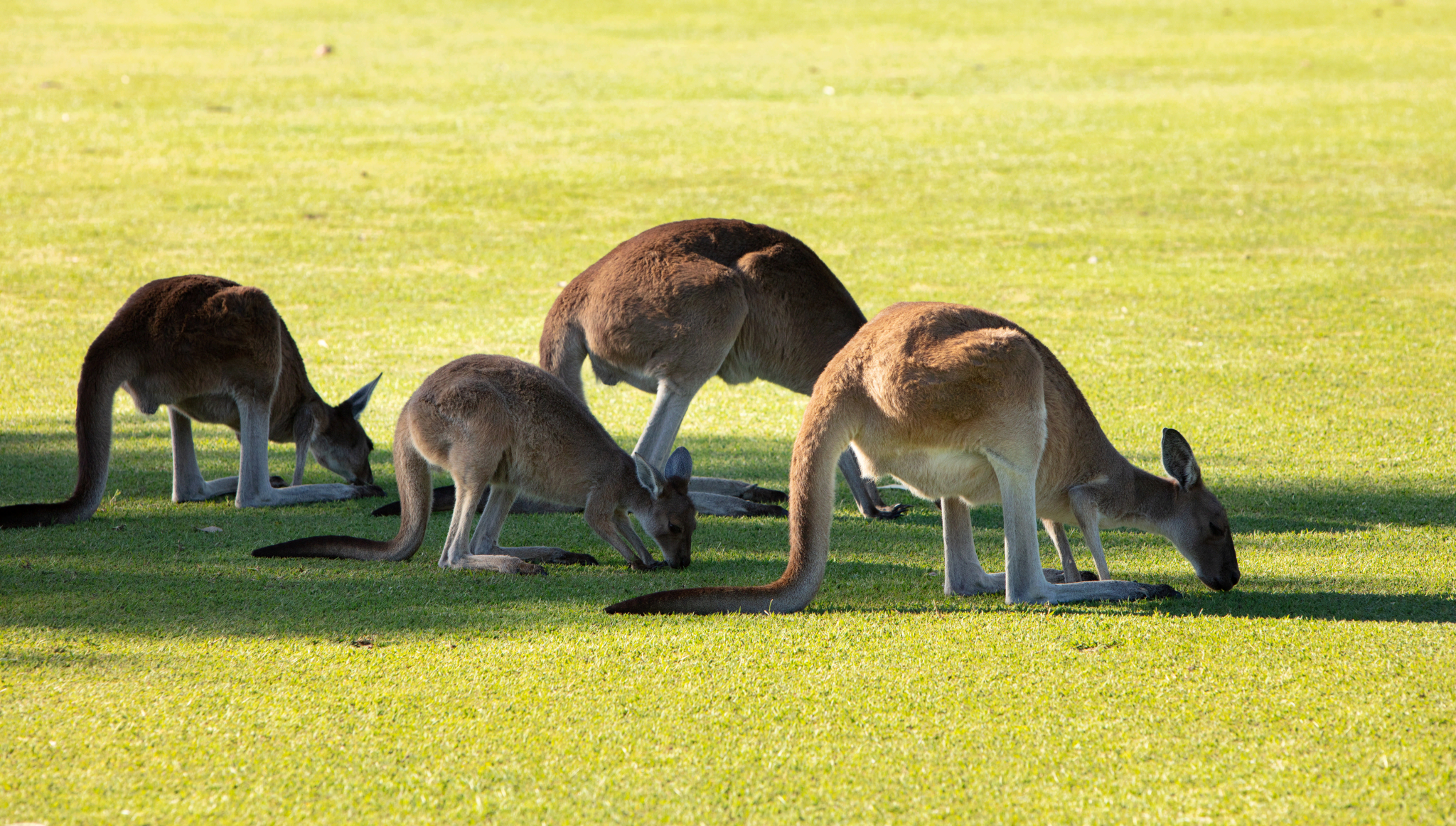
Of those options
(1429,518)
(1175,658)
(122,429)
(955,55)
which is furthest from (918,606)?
→ (955,55)

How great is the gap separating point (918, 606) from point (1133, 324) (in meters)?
5.10

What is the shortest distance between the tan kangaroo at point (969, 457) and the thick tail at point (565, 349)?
5.15 feet

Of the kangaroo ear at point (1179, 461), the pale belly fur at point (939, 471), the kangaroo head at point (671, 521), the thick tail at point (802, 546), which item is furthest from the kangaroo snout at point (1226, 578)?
the kangaroo head at point (671, 521)

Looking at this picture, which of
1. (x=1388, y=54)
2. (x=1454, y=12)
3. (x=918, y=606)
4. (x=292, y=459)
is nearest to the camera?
(x=918, y=606)

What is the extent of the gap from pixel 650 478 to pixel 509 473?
1.60ft

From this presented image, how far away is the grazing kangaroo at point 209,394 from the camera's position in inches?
183

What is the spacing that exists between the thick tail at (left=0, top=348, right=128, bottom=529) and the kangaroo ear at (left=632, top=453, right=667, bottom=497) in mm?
1915

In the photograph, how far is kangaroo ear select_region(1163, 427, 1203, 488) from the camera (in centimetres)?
391

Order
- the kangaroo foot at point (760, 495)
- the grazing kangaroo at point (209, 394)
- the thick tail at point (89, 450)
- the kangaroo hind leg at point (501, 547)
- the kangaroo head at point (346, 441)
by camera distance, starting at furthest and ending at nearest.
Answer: the kangaroo head at point (346, 441), the kangaroo foot at point (760, 495), the grazing kangaroo at point (209, 394), the thick tail at point (89, 450), the kangaroo hind leg at point (501, 547)

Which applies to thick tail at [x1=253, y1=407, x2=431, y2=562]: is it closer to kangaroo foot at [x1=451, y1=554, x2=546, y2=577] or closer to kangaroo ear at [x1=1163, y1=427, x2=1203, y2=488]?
kangaroo foot at [x1=451, y1=554, x2=546, y2=577]

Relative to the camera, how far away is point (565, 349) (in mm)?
5156

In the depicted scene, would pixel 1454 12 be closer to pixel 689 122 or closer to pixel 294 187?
pixel 689 122

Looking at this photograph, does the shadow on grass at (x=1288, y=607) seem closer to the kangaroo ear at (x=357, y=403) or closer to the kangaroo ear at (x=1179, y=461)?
the kangaroo ear at (x=1179, y=461)

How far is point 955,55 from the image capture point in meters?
17.5
